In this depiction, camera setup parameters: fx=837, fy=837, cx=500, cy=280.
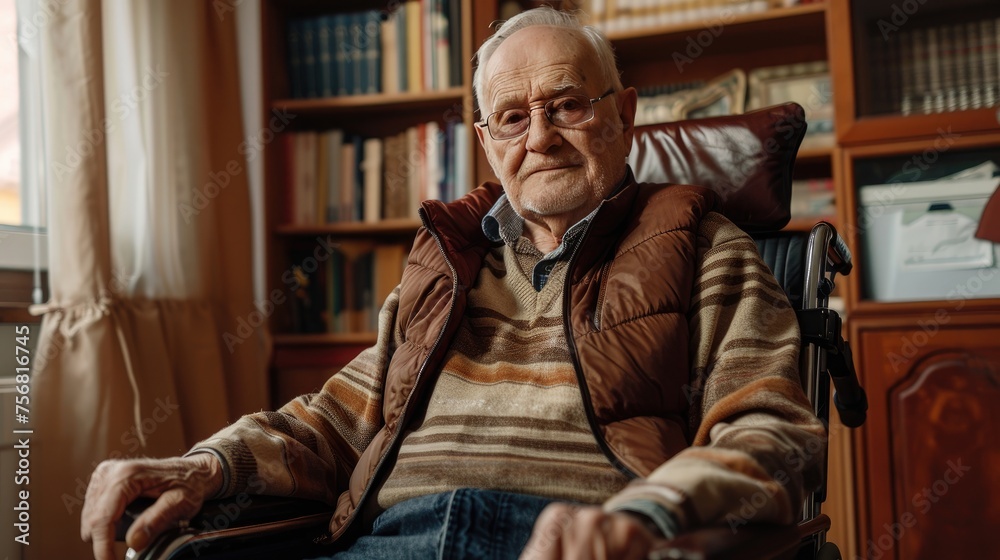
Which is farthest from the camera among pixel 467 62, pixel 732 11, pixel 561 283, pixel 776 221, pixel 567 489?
pixel 467 62

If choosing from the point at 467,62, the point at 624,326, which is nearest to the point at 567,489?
the point at 624,326

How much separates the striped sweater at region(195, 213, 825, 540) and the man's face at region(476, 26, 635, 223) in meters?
0.13

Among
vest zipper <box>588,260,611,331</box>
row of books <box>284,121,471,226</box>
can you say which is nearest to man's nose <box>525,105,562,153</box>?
vest zipper <box>588,260,611,331</box>

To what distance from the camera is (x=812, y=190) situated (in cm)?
241

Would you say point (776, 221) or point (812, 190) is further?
point (812, 190)

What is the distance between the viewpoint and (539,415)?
3.93 feet

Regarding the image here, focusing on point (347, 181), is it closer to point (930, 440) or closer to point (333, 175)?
point (333, 175)

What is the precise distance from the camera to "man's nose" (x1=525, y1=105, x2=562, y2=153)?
142 centimetres

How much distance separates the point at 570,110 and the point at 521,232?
0.23 m

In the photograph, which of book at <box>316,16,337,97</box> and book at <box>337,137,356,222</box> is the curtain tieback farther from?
book at <box>316,16,337,97</box>

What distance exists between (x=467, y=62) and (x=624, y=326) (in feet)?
5.12

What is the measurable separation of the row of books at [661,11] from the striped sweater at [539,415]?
1299 mm

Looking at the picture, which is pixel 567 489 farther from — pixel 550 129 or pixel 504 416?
pixel 550 129

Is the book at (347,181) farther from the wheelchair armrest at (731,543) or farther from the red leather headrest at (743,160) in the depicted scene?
the wheelchair armrest at (731,543)
